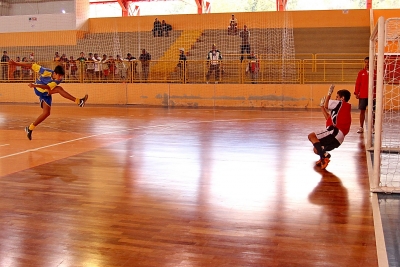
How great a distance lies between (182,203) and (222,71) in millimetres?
16217

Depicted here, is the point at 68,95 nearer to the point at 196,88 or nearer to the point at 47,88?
the point at 47,88

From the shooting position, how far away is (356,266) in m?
3.59

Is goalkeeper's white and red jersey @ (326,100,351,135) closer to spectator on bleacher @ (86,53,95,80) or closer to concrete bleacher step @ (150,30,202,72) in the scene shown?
spectator on bleacher @ (86,53,95,80)

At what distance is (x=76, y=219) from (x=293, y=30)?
2252 centimetres

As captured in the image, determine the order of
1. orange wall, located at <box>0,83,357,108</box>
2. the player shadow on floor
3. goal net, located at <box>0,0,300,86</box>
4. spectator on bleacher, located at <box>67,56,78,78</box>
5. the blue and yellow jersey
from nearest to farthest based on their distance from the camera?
the player shadow on floor → the blue and yellow jersey → orange wall, located at <box>0,83,357,108</box> → goal net, located at <box>0,0,300,86</box> → spectator on bleacher, located at <box>67,56,78,78</box>

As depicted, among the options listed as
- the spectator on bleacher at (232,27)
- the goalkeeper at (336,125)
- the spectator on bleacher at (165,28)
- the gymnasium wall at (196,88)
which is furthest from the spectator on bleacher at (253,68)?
the goalkeeper at (336,125)

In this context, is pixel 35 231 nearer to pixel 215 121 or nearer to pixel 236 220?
pixel 236 220

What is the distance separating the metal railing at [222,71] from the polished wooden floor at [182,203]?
10.4 m

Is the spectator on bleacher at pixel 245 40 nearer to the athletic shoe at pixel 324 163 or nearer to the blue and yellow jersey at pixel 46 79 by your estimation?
the blue and yellow jersey at pixel 46 79

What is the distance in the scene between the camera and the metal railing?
68.1ft

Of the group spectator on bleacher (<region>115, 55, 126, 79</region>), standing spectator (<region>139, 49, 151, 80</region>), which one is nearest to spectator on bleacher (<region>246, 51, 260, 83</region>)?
standing spectator (<region>139, 49, 151, 80</region>)

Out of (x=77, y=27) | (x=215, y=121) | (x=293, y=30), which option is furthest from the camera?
(x=77, y=27)

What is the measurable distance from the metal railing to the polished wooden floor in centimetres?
1045

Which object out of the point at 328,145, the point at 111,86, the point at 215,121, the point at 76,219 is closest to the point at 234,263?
the point at 76,219
